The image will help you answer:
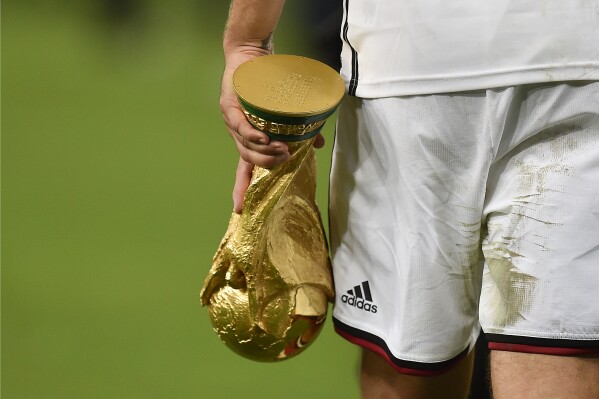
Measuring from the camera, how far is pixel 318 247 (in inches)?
45.5

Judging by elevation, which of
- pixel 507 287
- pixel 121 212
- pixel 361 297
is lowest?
pixel 121 212

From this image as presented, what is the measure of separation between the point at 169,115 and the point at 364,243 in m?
1.73

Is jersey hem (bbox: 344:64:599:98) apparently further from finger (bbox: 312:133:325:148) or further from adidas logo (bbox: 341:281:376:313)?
adidas logo (bbox: 341:281:376:313)

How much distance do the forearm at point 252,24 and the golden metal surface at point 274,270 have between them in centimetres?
14

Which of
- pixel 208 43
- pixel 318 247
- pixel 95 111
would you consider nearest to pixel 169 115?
pixel 95 111

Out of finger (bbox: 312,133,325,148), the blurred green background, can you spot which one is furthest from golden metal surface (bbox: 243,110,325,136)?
the blurred green background

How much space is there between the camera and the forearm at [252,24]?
1.08 metres

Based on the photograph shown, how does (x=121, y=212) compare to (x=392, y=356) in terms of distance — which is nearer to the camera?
(x=392, y=356)

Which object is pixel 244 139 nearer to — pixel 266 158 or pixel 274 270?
pixel 266 158

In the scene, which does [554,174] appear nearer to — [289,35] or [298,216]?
[298,216]

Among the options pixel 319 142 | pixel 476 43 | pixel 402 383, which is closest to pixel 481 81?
pixel 476 43

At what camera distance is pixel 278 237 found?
1.11m

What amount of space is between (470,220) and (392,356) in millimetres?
200

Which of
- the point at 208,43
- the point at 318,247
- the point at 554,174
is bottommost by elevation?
the point at 208,43
